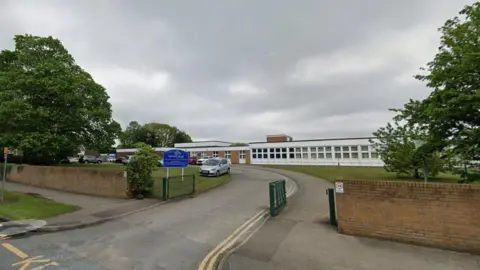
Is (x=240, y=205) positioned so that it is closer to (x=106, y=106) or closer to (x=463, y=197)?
(x=463, y=197)

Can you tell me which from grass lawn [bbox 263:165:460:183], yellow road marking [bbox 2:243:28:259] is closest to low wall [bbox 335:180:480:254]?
yellow road marking [bbox 2:243:28:259]

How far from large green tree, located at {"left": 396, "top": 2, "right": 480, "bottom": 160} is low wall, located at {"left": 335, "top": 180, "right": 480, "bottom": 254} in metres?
4.12

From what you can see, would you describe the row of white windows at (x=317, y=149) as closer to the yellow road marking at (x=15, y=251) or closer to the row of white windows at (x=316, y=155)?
the row of white windows at (x=316, y=155)

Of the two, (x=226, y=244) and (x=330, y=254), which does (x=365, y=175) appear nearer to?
(x=330, y=254)

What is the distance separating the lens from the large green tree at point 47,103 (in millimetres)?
23250

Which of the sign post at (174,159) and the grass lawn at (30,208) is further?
the sign post at (174,159)

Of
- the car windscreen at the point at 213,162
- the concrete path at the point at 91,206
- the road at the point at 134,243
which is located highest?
the car windscreen at the point at 213,162

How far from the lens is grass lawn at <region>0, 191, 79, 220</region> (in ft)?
35.4

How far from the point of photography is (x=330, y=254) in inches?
256

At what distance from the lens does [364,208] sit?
25.3ft

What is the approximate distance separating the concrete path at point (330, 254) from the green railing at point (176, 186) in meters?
7.97

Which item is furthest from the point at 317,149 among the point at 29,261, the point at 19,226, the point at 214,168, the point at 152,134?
the point at 152,134

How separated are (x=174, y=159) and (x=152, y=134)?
7405 centimetres

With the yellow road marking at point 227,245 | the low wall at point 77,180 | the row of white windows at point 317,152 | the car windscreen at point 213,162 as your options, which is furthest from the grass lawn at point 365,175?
the low wall at point 77,180
